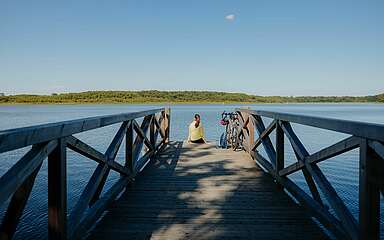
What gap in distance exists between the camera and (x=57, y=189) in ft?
7.63

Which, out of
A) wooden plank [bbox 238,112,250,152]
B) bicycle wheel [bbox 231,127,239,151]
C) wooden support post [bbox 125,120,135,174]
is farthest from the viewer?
bicycle wheel [bbox 231,127,239,151]

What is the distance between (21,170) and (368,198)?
7.00 ft

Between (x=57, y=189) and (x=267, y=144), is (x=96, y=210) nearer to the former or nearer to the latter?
(x=57, y=189)

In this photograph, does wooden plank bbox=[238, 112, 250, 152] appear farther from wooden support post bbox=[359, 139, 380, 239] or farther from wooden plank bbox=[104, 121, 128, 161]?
wooden support post bbox=[359, 139, 380, 239]

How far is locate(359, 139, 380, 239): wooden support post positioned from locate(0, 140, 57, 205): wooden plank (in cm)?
203

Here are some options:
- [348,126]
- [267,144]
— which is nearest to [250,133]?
[267,144]

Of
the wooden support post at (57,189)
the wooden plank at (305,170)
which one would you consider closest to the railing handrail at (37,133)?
the wooden support post at (57,189)

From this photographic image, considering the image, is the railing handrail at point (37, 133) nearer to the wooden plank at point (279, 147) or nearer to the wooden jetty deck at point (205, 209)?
the wooden jetty deck at point (205, 209)

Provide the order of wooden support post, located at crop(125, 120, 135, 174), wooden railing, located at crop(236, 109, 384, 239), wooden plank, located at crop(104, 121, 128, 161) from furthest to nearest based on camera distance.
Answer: wooden support post, located at crop(125, 120, 135, 174)
wooden plank, located at crop(104, 121, 128, 161)
wooden railing, located at crop(236, 109, 384, 239)

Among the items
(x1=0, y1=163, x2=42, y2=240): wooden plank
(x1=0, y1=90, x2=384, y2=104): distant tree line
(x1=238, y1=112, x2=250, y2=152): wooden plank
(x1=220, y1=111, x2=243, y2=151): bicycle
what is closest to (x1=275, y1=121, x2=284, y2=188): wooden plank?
(x1=238, y1=112, x2=250, y2=152): wooden plank

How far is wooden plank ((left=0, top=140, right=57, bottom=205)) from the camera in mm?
1659

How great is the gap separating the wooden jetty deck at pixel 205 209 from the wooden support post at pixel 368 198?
2.83 feet

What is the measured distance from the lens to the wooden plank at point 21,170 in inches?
65.3

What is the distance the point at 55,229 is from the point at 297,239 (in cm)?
205
